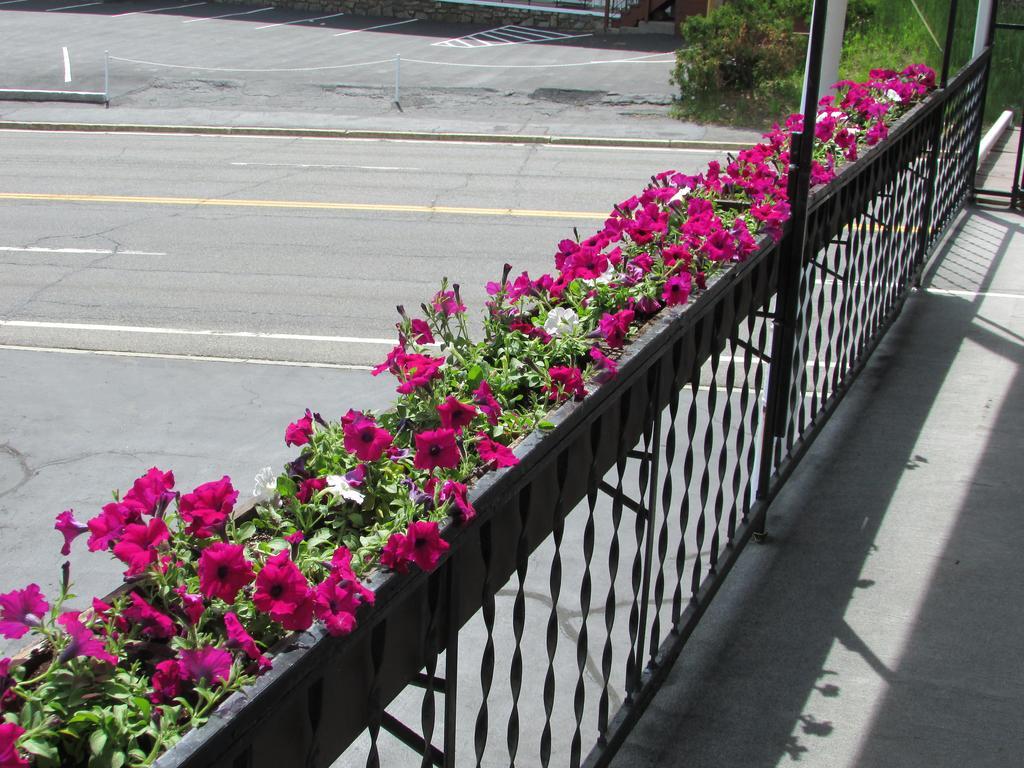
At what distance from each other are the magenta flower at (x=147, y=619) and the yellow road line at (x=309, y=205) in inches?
485

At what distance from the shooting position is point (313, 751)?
79.2 inches

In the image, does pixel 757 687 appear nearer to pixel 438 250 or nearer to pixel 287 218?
pixel 438 250

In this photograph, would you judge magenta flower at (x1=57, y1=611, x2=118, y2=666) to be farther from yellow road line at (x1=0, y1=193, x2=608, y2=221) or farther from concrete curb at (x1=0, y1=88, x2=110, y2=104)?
concrete curb at (x1=0, y1=88, x2=110, y2=104)

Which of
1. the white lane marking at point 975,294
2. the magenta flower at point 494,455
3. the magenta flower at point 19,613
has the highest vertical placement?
the magenta flower at point 19,613

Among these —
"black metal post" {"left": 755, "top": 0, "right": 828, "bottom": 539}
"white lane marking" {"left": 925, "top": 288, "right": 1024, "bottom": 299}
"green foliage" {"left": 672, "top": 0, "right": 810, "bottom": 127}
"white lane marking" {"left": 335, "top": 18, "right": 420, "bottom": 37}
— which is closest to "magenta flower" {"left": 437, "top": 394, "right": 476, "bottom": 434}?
"black metal post" {"left": 755, "top": 0, "right": 828, "bottom": 539}

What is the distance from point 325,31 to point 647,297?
30.7m

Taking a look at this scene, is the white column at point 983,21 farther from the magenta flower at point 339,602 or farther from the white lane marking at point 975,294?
the magenta flower at point 339,602

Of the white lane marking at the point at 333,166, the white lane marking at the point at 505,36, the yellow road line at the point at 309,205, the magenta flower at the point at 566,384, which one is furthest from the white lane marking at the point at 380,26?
the magenta flower at the point at 566,384

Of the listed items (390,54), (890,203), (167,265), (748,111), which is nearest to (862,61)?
(748,111)

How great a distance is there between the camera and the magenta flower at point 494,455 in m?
2.52

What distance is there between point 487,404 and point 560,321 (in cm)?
63

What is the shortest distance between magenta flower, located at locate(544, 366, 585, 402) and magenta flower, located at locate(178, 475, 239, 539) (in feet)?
3.31

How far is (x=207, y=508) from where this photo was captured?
2105mm

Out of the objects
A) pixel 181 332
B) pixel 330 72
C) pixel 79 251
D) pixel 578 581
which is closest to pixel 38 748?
pixel 578 581
